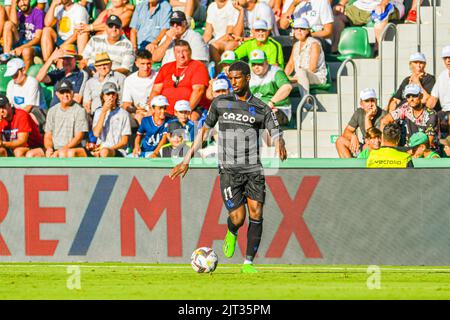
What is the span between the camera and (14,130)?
18.3 meters

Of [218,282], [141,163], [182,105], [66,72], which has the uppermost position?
[66,72]

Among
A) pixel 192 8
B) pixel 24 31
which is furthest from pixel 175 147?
pixel 24 31

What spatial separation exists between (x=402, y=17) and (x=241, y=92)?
6.59 meters

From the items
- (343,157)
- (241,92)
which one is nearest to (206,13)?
(343,157)

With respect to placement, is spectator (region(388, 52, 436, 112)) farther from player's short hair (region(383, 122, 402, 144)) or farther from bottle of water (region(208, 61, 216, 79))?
bottle of water (region(208, 61, 216, 79))

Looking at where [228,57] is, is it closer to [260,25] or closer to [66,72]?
[260,25]

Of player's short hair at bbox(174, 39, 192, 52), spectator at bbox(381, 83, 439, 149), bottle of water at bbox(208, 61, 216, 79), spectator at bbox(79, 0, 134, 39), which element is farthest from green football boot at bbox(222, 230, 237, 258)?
spectator at bbox(79, 0, 134, 39)

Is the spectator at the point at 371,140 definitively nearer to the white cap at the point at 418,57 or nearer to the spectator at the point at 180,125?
the white cap at the point at 418,57

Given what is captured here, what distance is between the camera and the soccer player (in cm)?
1355

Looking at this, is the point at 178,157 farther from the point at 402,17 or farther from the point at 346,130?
the point at 402,17

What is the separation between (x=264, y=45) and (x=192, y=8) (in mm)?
2145

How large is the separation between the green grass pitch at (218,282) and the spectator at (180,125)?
95.0 inches

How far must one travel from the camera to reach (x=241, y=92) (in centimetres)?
1355
